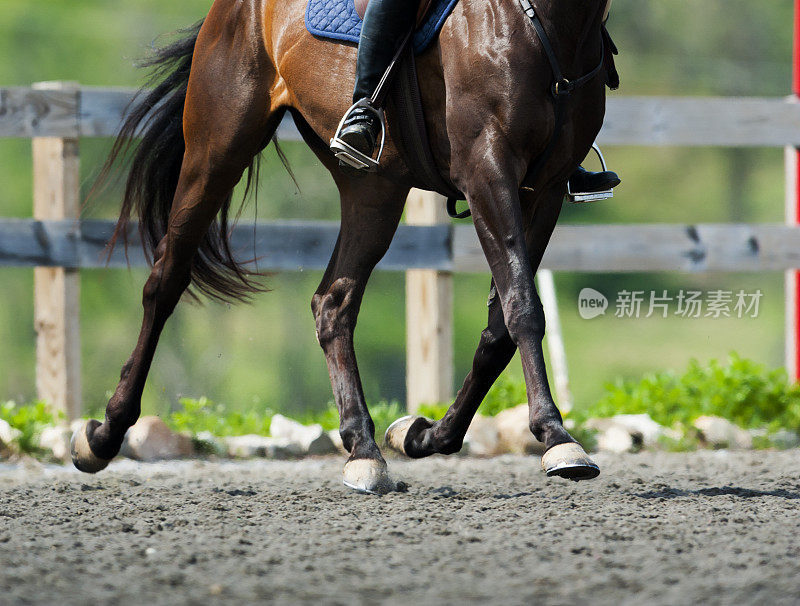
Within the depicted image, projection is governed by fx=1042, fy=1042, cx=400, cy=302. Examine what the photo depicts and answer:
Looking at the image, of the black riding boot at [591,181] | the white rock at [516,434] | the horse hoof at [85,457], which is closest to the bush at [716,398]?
the white rock at [516,434]

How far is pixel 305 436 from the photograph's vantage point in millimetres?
5109

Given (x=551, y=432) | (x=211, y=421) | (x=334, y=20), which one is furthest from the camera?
(x=211, y=421)

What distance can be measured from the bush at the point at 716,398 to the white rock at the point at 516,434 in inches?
15.6

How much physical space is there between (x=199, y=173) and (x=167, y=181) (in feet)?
1.26

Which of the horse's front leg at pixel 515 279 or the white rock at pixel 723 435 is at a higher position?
the horse's front leg at pixel 515 279

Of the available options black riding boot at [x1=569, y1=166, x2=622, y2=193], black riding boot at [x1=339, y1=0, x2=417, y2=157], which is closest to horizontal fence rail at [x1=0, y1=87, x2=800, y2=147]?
black riding boot at [x1=569, y1=166, x2=622, y2=193]

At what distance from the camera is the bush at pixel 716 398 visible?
5.39 metres

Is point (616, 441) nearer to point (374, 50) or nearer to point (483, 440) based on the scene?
point (483, 440)

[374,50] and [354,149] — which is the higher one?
[374,50]

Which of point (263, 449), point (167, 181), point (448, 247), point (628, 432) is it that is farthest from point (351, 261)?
point (628, 432)

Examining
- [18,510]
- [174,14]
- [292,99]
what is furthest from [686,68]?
[18,510]

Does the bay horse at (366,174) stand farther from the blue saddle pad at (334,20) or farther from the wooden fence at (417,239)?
the wooden fence at (417,239)

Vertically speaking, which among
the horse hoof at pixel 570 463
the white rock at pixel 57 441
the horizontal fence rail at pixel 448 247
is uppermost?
the horizontal fence rail at pixel 448 247

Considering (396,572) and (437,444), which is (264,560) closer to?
(396,572)
